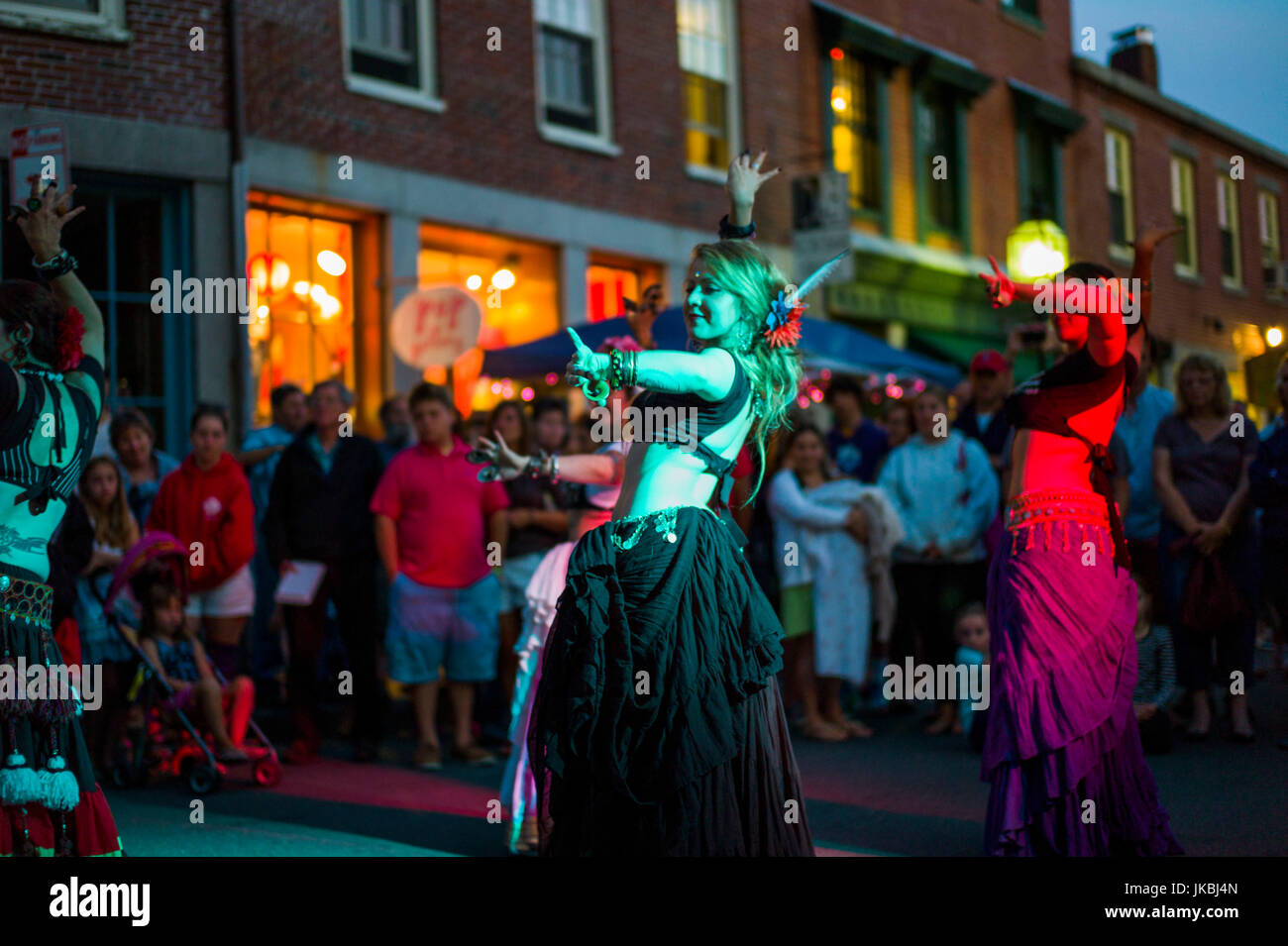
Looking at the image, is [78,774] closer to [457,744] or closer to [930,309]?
[457,744]

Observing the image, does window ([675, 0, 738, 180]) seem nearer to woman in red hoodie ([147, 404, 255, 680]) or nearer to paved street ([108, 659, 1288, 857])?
woman in red hoodie ([147, 404, 255, 680])

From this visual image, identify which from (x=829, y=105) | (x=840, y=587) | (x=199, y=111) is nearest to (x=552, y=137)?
(x=199, y=111)

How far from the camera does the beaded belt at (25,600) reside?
412cm

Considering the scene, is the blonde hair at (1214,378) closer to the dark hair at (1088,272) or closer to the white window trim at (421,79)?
the dark hair at (1088,272)

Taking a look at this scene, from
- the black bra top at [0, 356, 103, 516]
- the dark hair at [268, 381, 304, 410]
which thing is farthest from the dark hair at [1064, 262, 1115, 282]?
the dark hair at [268, 381, 304, 410]

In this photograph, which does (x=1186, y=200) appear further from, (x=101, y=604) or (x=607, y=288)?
(x=101, y=604)

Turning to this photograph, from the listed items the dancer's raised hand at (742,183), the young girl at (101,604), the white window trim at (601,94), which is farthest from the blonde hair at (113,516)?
the white window trim at (601,94)

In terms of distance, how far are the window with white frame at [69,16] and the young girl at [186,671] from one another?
18.5 feet

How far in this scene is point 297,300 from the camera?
13219 mm

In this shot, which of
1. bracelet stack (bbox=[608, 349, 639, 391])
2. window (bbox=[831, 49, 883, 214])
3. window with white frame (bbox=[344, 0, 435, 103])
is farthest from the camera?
window (bbox=[831, 49, 883, 214])

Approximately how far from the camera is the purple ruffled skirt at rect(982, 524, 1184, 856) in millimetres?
5117

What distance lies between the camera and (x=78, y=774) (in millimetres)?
Result: 4352

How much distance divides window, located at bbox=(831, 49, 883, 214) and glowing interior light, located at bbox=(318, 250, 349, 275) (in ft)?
26.6

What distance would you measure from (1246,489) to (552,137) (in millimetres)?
8671
